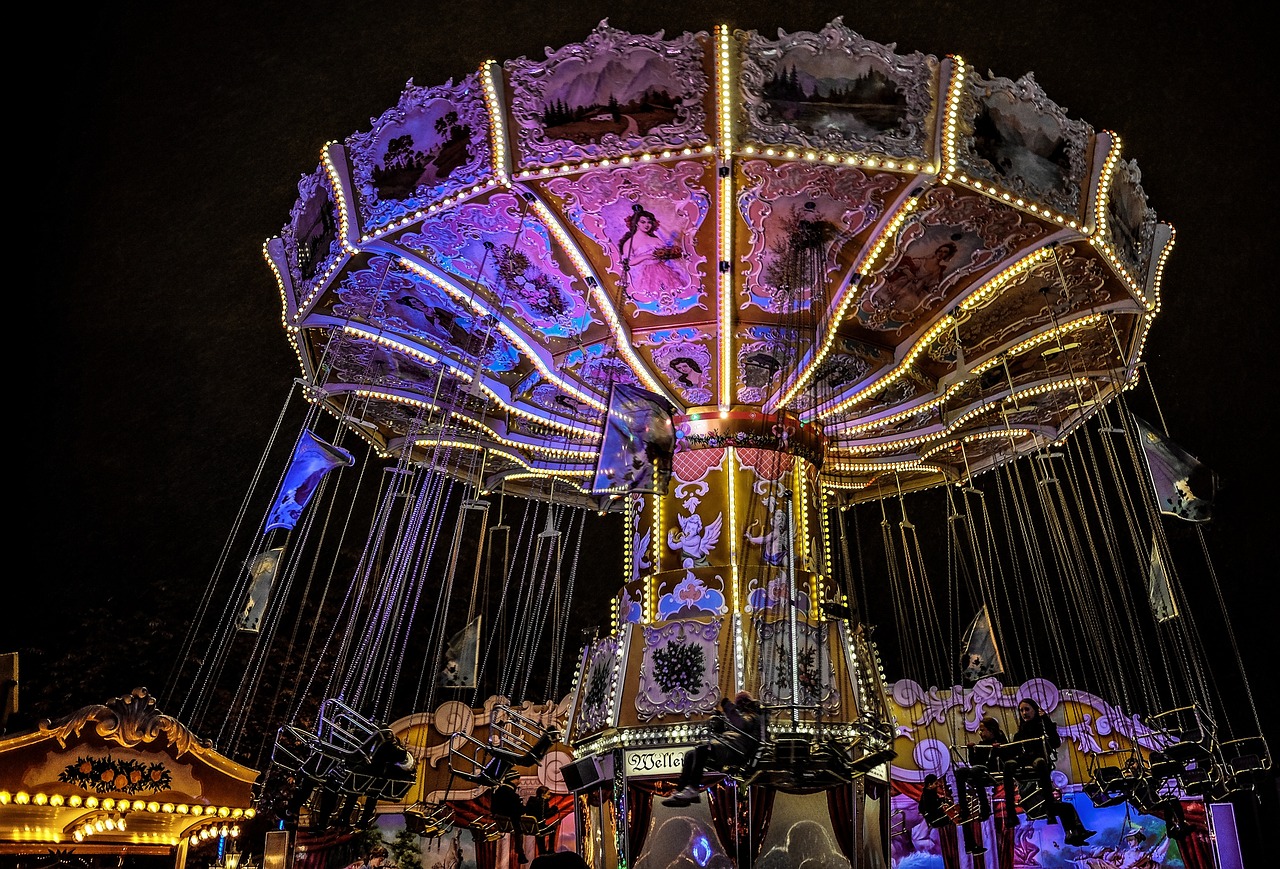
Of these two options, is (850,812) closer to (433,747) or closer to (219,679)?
(433,747)

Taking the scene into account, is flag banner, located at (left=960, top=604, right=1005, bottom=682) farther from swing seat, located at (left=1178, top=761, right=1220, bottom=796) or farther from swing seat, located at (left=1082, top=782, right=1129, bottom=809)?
swing seat, located at (left=1178, top=761, right=1220, bottom=796)

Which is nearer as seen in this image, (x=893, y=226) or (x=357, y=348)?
(x=893, y=226)

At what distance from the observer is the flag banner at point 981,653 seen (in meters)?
15.2

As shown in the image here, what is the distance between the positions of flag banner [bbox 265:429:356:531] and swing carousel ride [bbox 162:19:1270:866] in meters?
0.05

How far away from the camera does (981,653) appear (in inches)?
603

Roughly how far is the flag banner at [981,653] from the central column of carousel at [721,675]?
11.1ft

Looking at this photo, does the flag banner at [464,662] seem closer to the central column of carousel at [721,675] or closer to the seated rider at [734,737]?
the central column of carousel at [721,675]

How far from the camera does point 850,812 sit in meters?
11.2

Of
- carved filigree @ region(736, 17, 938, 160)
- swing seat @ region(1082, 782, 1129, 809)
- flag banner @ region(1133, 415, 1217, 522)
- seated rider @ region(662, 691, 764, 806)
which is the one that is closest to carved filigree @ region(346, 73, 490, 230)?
carved filigree @ region(736, 17, 938, 160)

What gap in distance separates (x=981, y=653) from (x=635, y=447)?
7.67m

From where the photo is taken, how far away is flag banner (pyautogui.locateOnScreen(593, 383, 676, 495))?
35.2ft

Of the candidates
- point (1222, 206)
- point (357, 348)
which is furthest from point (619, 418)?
point (1222, 206)

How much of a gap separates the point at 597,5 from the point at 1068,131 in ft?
20.1

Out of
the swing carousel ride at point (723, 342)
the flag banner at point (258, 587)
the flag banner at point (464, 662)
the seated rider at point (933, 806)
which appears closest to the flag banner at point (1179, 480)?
the swing carousel ride at point (723, 342)
